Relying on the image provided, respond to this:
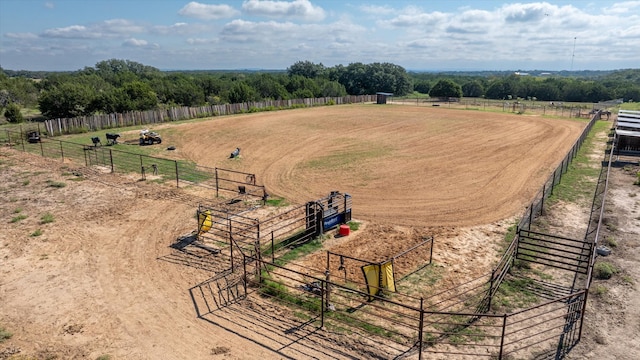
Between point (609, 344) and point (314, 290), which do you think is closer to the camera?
point (609, 344)

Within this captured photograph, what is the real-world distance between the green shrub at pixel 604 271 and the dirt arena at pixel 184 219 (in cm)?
329

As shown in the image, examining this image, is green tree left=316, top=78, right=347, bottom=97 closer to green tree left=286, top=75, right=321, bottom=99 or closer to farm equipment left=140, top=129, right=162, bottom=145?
green tree left=286, top=75, right=321, bottom=99

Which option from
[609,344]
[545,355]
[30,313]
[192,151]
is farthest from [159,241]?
[192,151]

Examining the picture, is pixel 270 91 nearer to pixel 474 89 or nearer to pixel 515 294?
pixel 515 294

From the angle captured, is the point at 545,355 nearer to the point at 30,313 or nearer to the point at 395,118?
the point at 30,313

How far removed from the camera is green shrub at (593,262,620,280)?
13359mm

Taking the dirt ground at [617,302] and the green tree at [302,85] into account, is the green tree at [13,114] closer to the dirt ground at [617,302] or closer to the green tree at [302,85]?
the green tree at [302,85]

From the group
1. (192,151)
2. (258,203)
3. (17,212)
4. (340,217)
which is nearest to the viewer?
(340,217)

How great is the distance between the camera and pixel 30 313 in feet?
38.2

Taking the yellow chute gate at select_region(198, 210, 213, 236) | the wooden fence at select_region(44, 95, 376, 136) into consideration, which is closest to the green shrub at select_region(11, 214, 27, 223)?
the yellow chute gate at select_region(198, 210, 213, 236)

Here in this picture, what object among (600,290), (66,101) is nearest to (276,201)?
(600,290)

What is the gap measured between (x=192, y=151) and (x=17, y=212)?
50.1 feet

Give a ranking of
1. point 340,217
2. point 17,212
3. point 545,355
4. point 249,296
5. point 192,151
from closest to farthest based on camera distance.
Answer: 1. point 545,355
2. point 249,296
3. point 340,217
4. point 17,212
5. point 192,151

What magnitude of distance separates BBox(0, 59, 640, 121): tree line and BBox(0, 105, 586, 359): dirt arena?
16280 mm
